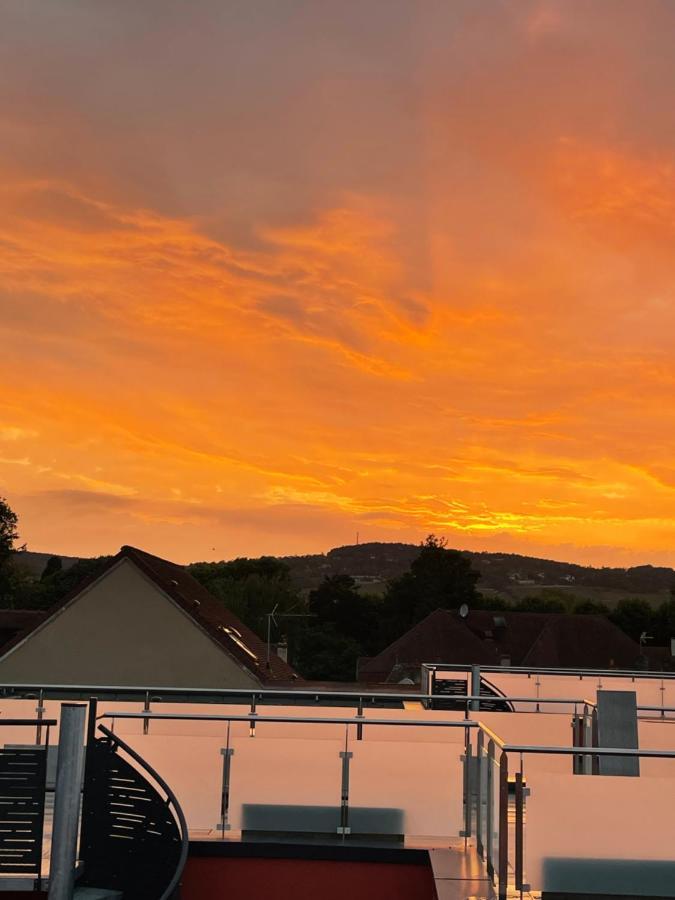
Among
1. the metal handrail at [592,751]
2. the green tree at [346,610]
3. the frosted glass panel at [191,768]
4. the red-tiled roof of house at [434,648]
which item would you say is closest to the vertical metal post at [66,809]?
the frosted glass panel at [191,768]

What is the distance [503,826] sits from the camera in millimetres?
7180

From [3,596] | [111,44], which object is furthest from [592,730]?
[3,596]

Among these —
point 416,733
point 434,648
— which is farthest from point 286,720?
point 434,648

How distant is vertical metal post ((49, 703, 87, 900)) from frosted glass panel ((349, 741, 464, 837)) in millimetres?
2213

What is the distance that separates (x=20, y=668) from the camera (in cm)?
3269

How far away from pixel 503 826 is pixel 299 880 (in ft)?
7.44

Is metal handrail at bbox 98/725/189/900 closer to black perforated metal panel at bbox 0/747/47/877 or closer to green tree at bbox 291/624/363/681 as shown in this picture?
black perforated metal panel at bbox 0/747/47/877

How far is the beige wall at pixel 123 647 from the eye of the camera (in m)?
32.5

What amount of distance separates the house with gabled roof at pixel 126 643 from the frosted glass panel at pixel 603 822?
25.5 metres

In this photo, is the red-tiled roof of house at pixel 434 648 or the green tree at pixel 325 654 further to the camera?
the green tree at pixel 325 654

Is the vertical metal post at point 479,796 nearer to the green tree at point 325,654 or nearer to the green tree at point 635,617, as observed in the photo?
the green tree at point 325,654

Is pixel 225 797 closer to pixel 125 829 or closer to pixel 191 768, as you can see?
pixel 191 768

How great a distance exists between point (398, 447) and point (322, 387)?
818 centimetres

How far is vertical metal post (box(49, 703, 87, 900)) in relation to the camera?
7.68 metres
